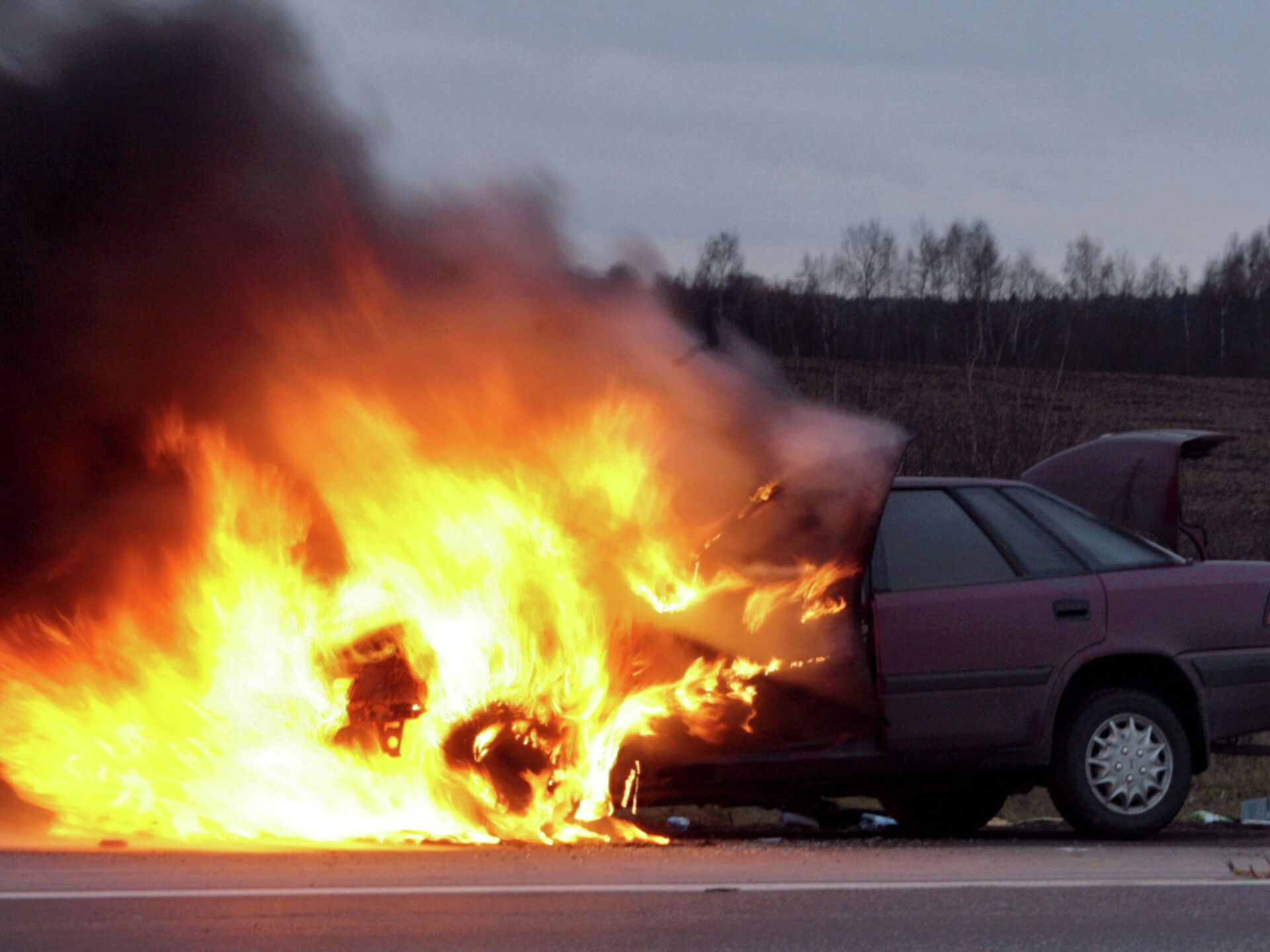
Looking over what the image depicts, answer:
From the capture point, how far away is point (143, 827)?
8.02m

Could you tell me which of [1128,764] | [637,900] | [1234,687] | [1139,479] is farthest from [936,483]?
[637,900]

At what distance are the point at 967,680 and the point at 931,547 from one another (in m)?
0.67

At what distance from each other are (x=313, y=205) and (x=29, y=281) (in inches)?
59.4

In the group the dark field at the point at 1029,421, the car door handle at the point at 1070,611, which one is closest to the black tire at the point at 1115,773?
the car door handle at the point at 1070,611

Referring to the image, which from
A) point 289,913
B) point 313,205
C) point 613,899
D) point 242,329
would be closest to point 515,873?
point 613,899

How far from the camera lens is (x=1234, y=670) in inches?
320

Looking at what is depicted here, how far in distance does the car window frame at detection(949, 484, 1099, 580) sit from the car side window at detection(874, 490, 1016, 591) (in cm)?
3

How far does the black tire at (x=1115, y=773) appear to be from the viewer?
7.93m

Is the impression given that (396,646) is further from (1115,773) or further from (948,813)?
(1115,773)

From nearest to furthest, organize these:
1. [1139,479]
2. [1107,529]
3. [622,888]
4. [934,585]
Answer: [622,888]
[934,585]
[1107,529]
[1139,479]

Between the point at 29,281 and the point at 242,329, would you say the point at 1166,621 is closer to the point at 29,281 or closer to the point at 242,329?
the point at 242,329

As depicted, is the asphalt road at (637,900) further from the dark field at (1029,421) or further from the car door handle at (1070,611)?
the dark field at (1029,421)

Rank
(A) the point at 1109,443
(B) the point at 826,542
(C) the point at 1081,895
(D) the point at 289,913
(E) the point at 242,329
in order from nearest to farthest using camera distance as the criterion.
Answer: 1. (D) the point at 289,913
2. (C) the point at 1081,895
3. (B) the point at 826,542
4. (E) the point at 242,329
5. (A) the point at 1109,443

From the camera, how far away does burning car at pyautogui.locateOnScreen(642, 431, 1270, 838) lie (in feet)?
25.4
